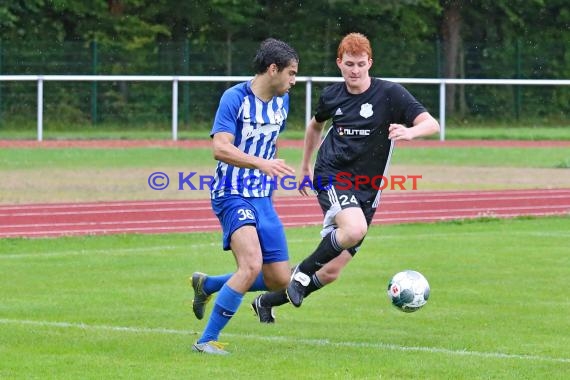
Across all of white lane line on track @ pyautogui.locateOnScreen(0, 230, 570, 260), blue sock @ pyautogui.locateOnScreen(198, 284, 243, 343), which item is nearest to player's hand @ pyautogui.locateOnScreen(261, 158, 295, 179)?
blue sock @ pyautogui.locateOnScreen(198, 284, 243, 343)

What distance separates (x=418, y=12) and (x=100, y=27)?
1033 cm

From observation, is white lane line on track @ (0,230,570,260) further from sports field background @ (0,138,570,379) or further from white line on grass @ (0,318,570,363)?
white line on grass @ (0,318,570,363)

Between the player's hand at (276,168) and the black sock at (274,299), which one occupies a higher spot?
the player's hand at (276,168)

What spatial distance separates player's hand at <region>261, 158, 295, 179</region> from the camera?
7.92 meters

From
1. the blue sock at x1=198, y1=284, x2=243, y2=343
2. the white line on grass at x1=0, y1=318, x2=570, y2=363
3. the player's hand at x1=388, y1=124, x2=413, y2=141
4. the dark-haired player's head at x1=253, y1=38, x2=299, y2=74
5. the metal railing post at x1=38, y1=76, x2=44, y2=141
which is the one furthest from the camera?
the metal railing post at x1=38, y1=76, x2=44, y2=141

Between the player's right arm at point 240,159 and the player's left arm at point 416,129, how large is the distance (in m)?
0.85

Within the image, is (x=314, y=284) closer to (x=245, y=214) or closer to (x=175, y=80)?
(x=245, y=214)

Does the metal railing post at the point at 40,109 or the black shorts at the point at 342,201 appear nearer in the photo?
the black shorts at the point at 342,201

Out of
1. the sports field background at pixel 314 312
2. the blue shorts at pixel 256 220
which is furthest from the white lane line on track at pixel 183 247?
the blue shorts at pixel 256 220

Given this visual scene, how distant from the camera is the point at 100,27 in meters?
39.9

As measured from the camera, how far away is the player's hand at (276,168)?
7922mm

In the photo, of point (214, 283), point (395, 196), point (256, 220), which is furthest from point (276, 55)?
point (395, 196)

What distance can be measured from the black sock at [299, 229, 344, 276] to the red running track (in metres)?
7.24

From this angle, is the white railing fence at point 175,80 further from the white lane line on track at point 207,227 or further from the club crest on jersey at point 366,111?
the club crest on jersey at point 366,111
